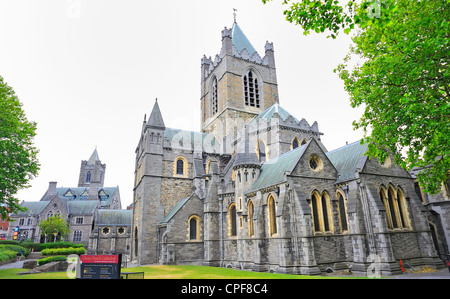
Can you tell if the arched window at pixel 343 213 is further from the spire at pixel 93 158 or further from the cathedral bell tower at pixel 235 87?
the spire at pixel 93 158

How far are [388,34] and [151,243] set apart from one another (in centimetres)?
2716

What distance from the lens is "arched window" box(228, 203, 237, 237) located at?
81.6 ft

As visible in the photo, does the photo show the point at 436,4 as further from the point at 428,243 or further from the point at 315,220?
the point at 428,243

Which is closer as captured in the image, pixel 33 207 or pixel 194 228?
pixel 194 228

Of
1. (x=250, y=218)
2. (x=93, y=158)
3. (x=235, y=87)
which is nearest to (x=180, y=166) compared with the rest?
(x=250, y=218)

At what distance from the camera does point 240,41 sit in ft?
157

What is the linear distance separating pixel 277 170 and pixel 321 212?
15.7 ft

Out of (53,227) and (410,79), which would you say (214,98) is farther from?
(53,227)

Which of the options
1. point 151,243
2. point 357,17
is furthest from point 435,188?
point 151,243

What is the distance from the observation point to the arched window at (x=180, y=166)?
3232 cm

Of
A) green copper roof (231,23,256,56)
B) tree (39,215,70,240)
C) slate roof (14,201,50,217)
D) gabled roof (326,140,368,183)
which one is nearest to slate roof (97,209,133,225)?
tree (39,215,70,240)

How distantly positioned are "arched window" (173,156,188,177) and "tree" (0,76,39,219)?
48.7 ft

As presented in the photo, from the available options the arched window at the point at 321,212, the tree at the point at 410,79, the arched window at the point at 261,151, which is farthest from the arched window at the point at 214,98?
the tree at the point at 410,79

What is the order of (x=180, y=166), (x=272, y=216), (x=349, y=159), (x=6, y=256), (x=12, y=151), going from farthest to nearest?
(x=180, y=166)
(x=6, y=256)
(x=349, y=159)
(x=272, y=216)
(x=12, y=151)
